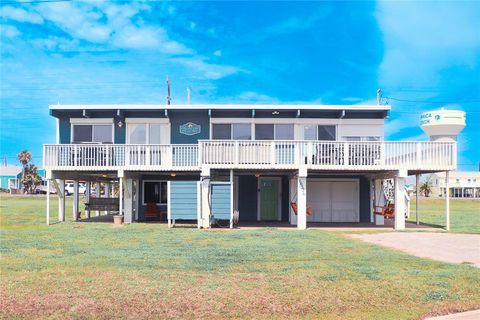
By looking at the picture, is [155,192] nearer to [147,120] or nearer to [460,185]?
[147,120]

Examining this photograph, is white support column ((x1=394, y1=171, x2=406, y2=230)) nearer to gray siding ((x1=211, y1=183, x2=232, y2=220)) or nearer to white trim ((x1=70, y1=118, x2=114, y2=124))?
gray siding ((x1=211, y1=183, x2=232, y2=220))

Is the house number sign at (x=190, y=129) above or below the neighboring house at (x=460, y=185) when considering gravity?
above

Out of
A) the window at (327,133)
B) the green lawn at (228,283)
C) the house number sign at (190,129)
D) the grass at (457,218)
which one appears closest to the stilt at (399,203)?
the grass at (457,218)

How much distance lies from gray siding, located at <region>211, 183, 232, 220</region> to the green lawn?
21.9 feet

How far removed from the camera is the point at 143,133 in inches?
877

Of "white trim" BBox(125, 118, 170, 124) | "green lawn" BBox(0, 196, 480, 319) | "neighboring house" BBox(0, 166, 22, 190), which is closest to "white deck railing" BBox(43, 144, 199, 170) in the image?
"white trim" BBox(125, 118, 170, 124)

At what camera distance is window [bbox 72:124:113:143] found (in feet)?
73.1

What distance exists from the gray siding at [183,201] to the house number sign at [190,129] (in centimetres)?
411

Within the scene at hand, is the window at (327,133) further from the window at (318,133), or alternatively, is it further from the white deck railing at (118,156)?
the white deck railing at (118,156)

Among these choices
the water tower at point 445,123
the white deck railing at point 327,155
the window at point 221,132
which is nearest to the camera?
the white deck railing at point 327,155

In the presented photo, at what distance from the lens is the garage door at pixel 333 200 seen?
22469 mm

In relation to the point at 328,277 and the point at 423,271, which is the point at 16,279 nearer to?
the point at 328,277

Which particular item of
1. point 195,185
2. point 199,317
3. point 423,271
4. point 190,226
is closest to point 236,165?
point 195,185

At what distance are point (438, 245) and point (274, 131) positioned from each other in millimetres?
10436
